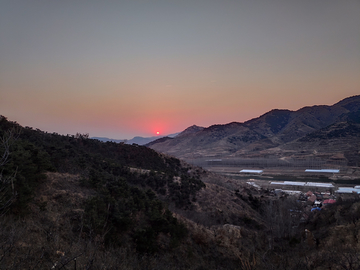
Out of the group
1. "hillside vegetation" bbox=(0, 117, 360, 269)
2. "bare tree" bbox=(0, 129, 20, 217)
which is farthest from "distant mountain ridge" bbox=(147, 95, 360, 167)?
"bare tree" bbox=(0, 129, 20, 217)

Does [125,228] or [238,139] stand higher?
[238,139]

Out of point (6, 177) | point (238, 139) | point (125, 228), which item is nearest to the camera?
point (6, 177)

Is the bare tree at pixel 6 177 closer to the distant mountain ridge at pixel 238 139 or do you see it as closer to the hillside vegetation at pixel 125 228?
the hillside vegetation at pixel 125 228

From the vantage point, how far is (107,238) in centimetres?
978

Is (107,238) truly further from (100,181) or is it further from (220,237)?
(220,237)

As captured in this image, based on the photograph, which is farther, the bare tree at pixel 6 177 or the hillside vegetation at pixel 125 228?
the hillside vegetation at pixel 125 228

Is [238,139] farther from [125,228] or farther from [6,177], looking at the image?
[6,177]

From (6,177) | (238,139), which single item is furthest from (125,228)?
(238,139)

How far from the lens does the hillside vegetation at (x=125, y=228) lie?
259 inches

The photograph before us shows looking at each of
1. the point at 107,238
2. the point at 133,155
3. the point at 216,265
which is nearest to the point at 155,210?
the point at 107,238

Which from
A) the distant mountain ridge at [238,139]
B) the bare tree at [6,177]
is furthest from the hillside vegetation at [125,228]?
the distant mountain ridge at [238,139]

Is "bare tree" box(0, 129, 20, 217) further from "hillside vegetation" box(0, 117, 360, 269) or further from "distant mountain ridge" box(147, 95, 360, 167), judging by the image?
"distant mountain ridge" box(147, 95, 360, 167)

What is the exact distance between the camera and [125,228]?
11.1m

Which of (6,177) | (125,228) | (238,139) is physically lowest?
(125,228)
